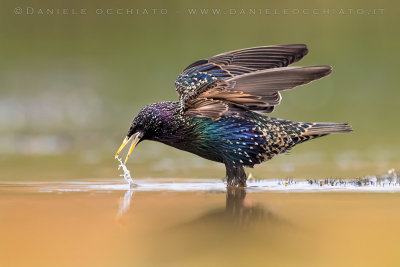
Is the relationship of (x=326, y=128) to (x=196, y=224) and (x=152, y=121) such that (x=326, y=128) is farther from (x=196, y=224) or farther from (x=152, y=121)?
(x=196, y=224)

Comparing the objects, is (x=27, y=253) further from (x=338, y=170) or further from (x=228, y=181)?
(x=338, y=170)

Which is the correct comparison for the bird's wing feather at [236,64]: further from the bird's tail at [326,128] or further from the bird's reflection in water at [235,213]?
the bird's reflection in water at [235,213]

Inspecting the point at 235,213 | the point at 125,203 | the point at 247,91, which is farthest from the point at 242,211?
the point at 247,91

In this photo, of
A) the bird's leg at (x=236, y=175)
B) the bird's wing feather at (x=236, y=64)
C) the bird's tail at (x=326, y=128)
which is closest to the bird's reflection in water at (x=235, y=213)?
the bird's leg at (x=236, y=175)

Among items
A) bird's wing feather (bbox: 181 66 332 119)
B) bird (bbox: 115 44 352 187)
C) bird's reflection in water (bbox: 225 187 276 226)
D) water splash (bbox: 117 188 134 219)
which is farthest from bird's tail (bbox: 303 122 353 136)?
water splash (bbox: 117 188 134 219)

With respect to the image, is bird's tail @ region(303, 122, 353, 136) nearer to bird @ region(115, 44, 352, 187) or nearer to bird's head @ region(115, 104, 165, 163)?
bird @ region(115, 44, 352, 187)

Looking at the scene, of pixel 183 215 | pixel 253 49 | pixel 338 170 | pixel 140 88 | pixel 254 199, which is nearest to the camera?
pixel 183 215

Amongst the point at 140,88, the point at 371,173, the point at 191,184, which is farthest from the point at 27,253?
the point at 140,88
